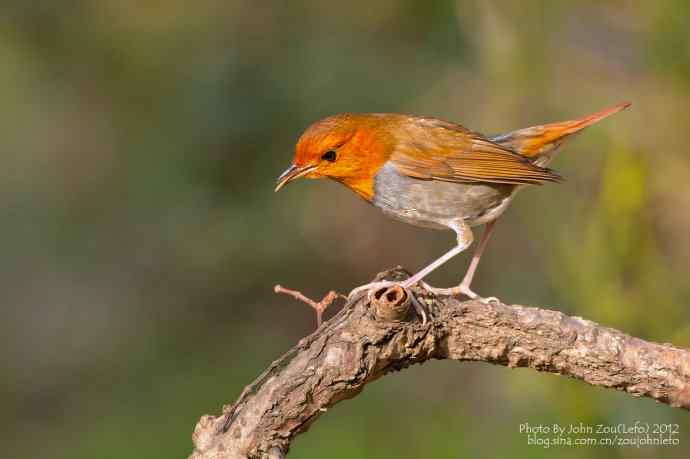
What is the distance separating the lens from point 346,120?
4074 millimetres

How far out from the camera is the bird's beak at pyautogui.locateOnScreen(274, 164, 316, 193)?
12.8 feet

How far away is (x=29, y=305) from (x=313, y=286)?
251 centimetres

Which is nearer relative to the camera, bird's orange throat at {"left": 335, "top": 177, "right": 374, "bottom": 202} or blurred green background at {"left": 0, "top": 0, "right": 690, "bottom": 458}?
bird's orange throat at {"left": 335, "top": 177, "right": 374, "bottom": 202}

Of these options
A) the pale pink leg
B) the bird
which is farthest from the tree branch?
the bird

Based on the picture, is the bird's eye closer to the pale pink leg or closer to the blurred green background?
the pale pink leg

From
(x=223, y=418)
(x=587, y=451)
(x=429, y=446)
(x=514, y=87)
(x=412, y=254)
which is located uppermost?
(x=412, y=254)

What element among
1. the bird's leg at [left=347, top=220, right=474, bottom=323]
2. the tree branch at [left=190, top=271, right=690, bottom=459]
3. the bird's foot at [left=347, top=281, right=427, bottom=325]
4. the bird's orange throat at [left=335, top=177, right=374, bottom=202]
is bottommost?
the tree branch at [left=190, top=271, right=690, bottom=459]

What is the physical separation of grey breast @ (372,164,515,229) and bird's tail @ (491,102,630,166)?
1.00ft

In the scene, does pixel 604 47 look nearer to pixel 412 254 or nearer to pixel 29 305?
pixel 412 254

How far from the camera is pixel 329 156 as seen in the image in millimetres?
4004

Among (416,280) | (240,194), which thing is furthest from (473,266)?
(240,194)

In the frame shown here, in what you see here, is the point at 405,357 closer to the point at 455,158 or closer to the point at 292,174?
the point at 292,174

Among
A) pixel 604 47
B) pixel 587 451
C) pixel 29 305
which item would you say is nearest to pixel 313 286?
pixel 29 305

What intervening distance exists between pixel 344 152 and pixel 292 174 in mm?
263
